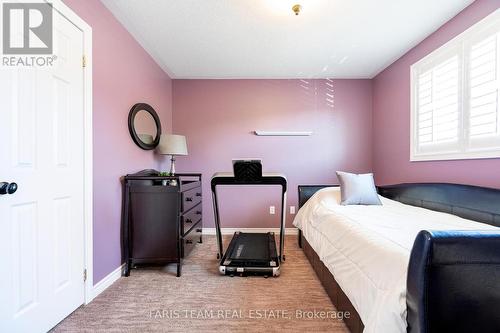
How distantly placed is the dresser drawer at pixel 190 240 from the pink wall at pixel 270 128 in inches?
20.7

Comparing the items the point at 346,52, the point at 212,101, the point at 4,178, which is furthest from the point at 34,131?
the point at 346,52

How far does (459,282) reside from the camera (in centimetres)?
75

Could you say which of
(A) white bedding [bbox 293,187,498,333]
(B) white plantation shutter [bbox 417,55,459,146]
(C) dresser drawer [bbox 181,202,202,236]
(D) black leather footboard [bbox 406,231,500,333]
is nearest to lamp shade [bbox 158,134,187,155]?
(C) dresser drawer [bbox 181,202,202,236]

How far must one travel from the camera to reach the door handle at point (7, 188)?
1157mm

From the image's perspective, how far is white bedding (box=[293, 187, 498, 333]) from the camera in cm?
92

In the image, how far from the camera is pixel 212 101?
3.64 m

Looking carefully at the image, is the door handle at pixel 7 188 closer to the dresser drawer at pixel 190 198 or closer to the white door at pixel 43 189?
the white door at pixel 43 189

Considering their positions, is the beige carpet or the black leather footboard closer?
Answer: the black leather footboard

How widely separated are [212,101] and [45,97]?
2.40m

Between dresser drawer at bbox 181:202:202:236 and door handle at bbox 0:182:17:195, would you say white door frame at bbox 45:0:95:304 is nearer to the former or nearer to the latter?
door handle at bbox 0:182:17:195

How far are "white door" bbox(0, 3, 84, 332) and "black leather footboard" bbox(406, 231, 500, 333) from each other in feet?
6.38

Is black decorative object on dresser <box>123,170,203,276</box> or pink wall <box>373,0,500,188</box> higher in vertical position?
pink wall <box>373,0,500,188</box>

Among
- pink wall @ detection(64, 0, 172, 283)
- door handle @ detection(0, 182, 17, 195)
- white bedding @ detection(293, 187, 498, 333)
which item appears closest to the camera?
white bedding @ detection(293, 187, 498, 333)

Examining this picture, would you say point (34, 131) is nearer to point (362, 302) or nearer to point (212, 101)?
point (362, 302)
